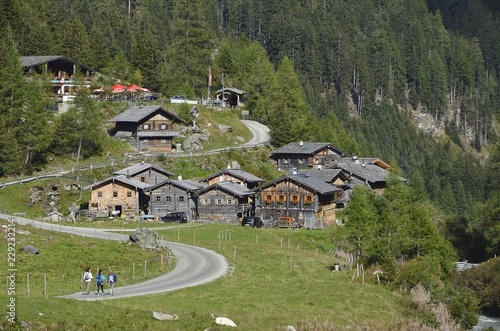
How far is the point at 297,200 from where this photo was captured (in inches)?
→ 3979

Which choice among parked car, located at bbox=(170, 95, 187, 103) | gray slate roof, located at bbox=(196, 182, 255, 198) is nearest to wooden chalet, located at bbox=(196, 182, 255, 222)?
gray slate roof, located at bbox=(196, 182, 255, 198)

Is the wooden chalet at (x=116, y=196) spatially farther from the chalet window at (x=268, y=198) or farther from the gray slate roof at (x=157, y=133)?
the gray slate roof at (x=157, y=133)

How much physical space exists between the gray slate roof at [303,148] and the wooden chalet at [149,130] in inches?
628

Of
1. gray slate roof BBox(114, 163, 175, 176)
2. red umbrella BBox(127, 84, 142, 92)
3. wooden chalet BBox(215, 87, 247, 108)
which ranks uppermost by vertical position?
wooden chalet BBox(215, 87, 247, 108)

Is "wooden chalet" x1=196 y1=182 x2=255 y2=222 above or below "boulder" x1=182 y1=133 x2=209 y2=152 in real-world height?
below

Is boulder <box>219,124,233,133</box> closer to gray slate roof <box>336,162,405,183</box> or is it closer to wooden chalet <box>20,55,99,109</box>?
wooden chalet <box>20,55,99,109</box>

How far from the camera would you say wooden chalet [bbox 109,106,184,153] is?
11919 cm

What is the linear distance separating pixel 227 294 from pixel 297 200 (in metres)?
46.4

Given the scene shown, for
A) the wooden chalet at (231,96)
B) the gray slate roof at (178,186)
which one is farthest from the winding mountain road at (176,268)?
the wooden chalet at (231,96)

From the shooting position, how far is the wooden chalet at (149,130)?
391 ft

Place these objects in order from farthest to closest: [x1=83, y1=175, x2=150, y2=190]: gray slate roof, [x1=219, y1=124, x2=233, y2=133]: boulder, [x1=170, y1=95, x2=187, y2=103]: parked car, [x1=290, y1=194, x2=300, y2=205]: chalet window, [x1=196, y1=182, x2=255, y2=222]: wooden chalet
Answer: [x1=170, y1=95, x2=187, y2=103]: parked car < [x1=219, y1=124, x2=233, y2=133]: boulder < [x1=290, y1=194, x2=300, y2=205]: chalet window < [x1=196, y1=182, x2=255, y2=222]: wooden chalet < [x1=83, y1=175, x2=150, y2=190]: gray slate roof

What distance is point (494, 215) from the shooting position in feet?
324

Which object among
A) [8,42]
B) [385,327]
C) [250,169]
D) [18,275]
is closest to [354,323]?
[385,327]

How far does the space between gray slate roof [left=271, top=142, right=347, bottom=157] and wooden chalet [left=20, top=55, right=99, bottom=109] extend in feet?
102
